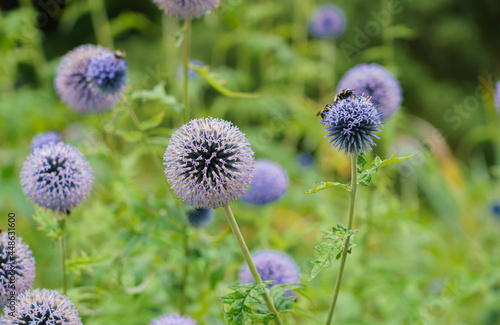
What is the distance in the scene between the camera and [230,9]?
2.28 meters

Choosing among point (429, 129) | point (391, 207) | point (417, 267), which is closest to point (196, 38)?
point (429, 129)

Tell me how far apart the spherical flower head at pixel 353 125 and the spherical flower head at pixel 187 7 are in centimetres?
77

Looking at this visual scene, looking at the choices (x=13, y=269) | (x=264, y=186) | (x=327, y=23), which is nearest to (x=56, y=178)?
(x=13, y=269)

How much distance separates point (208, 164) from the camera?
1.31 meters

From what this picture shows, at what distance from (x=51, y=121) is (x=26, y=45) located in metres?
0.56

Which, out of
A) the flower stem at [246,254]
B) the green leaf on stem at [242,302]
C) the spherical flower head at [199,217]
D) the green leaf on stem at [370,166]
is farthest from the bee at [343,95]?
the spherical flower head at [199,217]

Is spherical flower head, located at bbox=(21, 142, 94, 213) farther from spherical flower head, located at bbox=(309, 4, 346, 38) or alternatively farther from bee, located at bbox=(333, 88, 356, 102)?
spherical flower head, located at bbox=(309, 4, 346, 38)

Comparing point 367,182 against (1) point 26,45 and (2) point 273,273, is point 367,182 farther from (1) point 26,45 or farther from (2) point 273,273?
(1) point 26,45

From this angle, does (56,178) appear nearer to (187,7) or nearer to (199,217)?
(199,217)

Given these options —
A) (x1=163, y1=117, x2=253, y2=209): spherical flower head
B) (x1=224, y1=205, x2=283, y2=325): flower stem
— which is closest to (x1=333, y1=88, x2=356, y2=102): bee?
(x1=163, y1=117, x2=253, y2=209): spherical flower head

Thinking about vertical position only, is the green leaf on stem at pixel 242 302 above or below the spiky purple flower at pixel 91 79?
below

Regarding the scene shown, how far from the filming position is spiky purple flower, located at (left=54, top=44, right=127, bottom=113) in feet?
6.29

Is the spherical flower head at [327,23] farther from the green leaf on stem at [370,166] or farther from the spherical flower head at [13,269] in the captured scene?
the spherical flower head at [13,269]

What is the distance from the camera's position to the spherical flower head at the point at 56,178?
1.59 m
